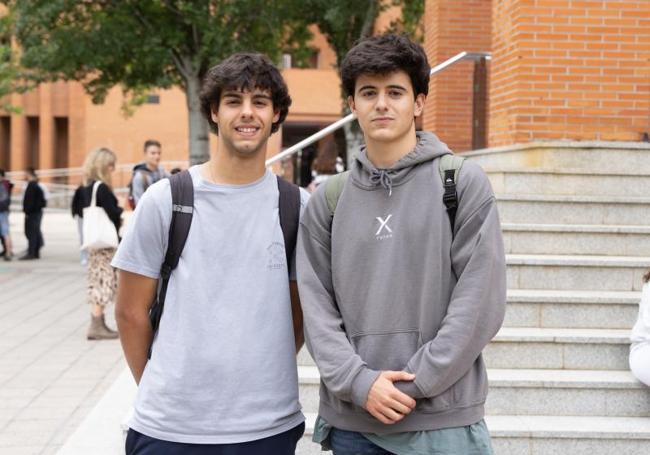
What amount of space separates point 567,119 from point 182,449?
5.72 meters

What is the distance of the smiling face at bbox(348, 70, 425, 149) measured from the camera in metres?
2.52

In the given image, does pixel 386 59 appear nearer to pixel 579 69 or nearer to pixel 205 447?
pixel 205 447

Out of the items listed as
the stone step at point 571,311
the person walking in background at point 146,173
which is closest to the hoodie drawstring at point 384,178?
the stone step at point 571,311

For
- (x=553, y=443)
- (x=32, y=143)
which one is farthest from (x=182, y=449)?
(x=32, y=143)

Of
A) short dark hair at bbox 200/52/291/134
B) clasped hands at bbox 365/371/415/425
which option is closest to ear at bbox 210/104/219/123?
short dark hair at bbox 200/52/291/134

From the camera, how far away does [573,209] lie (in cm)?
618

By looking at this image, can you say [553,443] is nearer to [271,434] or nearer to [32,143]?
Result: [271,434]

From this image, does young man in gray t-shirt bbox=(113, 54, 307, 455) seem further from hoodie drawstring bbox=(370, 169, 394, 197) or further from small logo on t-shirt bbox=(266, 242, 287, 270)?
hoodie drawstring bbox=(370, 169, 394, 197)

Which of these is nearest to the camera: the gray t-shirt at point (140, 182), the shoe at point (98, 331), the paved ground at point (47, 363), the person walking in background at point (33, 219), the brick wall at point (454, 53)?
the paved ground at point (47, 363)

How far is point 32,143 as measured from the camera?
42.4m

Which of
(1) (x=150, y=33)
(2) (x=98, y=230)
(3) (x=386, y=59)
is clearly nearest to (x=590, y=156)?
(2) (x=98, y=230)

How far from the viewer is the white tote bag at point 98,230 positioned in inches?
317

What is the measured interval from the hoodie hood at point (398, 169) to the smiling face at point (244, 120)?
0.33 m

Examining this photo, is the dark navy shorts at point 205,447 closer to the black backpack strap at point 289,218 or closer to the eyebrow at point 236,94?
the black backpack strap at point 289,218
